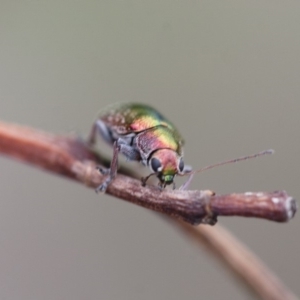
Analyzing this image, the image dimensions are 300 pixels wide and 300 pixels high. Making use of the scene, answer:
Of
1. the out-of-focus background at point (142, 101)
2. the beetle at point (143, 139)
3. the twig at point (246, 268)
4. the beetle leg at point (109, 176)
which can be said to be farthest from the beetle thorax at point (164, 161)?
the out-of-focus background at point (142, 101)

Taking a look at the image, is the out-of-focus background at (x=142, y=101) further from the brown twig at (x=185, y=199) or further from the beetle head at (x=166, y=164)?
the beetle head at (x=166, y=164)

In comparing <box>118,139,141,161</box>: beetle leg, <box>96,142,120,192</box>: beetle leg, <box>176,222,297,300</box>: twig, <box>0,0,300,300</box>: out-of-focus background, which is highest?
<box>0,0,300,300</box>: out-of-focus background

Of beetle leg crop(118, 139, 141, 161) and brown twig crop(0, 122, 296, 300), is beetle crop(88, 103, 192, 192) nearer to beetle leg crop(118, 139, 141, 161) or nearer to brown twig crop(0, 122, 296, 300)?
beetle leg crop(118, 139, 141, 161)

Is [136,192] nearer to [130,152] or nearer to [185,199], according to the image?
[185,199]

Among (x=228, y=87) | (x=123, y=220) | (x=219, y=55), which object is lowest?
(x=123, y=220)

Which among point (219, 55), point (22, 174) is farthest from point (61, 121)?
point (219, 55)

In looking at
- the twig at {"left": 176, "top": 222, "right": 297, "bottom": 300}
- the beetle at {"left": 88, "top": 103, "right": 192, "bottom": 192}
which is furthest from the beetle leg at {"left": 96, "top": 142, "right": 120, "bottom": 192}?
the twig at {"left": 176, "top": 222, "right": 297, "bottom": 300}

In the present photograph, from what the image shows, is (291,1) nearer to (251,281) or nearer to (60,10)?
(60,10)
